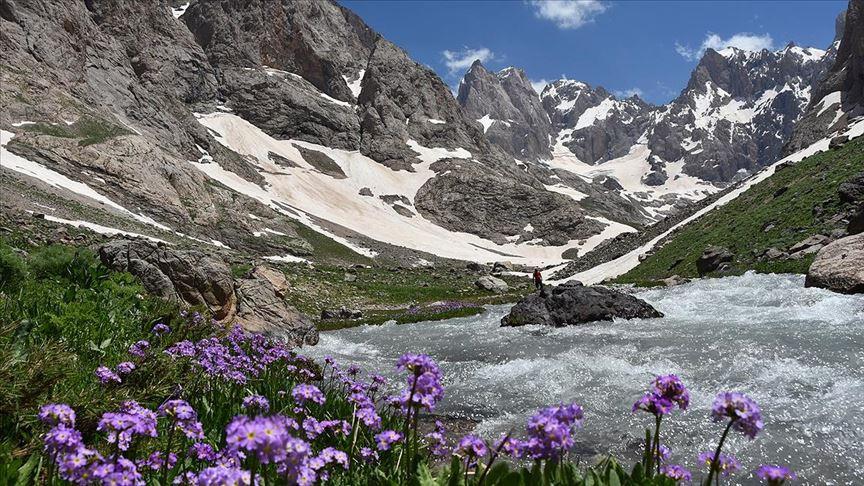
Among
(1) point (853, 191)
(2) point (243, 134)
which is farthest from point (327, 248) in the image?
(1) point (853, 191)

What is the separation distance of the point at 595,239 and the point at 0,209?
126047 mm

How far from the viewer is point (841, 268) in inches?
729

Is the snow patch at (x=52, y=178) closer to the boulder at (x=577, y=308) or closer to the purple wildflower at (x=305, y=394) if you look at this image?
the boulder at (x=577, y=308)

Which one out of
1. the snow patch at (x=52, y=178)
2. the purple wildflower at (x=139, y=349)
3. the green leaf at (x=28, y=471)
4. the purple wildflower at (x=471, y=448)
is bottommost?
the snow patch at (x=52, y=178)

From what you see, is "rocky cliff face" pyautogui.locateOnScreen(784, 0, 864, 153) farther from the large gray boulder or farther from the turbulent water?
the large gray boulder

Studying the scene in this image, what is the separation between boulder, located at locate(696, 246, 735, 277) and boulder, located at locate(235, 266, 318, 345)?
2540cm

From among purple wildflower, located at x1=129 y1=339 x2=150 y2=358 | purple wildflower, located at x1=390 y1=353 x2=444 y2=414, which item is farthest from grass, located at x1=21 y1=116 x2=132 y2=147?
purple wildflower, located at x1=390 y1=353 x2=444 y2=414

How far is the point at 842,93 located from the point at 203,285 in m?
139

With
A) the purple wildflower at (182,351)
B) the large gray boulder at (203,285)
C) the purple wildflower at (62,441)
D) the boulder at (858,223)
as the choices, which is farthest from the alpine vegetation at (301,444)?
the boulder at (858,223)

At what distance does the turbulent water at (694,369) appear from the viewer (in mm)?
6980

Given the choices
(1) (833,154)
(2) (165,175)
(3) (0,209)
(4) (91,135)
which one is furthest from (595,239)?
(3) (0,209)

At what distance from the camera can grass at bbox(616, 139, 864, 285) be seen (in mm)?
29109

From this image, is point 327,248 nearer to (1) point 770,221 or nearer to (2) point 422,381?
(1) point 770,221

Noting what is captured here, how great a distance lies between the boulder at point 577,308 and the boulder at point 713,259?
14258mm
